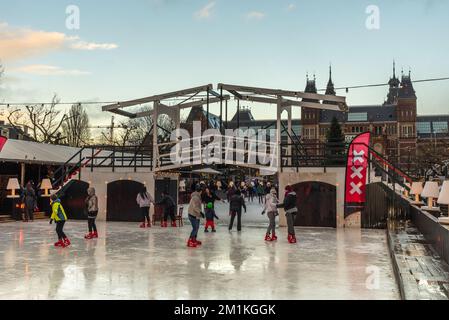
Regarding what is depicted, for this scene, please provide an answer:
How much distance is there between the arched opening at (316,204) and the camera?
18266mm

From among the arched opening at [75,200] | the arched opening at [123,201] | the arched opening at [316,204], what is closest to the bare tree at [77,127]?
the arched opening at [75,200]

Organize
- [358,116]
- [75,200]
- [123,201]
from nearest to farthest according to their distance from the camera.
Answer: [123,201] → [75,200] → [358,116]

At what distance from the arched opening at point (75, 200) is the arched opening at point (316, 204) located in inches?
398

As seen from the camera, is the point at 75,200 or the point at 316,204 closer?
the point at 316,204

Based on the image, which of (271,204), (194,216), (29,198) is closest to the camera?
(194,216)

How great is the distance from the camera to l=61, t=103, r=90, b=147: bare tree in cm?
5984

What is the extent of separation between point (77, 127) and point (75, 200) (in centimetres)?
4250

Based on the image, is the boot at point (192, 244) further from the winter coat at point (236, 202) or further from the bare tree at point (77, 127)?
the bare tree at point (77, 127)

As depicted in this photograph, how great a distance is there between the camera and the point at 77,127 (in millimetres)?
61188

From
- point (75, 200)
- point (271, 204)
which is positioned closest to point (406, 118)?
point (75, 200)

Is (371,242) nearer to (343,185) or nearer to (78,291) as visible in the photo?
(343,185)

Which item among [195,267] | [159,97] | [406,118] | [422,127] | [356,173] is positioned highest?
[406,118]

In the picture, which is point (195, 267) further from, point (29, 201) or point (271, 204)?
point (29, 201)
